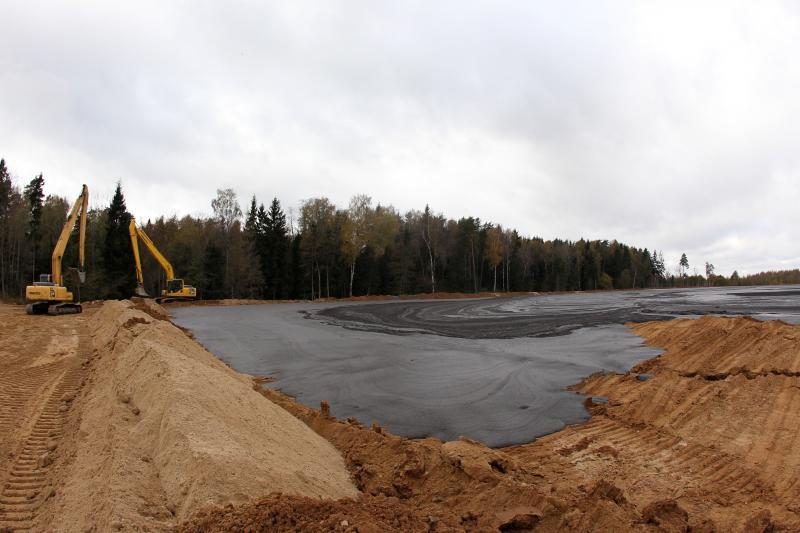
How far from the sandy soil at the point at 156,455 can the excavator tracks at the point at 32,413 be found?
0.02m

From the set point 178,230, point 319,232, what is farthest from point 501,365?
point 178,230

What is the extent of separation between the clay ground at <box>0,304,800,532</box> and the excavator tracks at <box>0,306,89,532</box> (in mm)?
27

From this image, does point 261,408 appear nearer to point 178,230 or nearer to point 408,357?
point 408,357

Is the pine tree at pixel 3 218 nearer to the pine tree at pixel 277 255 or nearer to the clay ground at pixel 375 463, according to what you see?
the pine tree at pixel 277 255

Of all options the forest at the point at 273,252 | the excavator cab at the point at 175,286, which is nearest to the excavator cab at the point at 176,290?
the excavator cab at the point at 175,286

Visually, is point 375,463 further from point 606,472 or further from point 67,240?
point 67,240

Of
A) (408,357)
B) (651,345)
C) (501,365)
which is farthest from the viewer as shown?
(651,345)

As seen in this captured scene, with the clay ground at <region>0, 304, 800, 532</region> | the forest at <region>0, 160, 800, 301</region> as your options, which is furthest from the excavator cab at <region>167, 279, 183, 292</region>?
the clay ground at <region>0, 304, 800, 532</region>

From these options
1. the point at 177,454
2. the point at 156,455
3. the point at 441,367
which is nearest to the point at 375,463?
the point at 177,454

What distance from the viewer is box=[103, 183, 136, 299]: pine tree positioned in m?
43.5

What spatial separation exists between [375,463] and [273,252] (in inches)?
2110

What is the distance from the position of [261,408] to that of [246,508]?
10.1 ft

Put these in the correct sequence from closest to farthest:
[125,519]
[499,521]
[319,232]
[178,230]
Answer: [125,519] < [499,521] < [319,232] < [178,230]

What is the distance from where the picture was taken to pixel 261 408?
614cm
